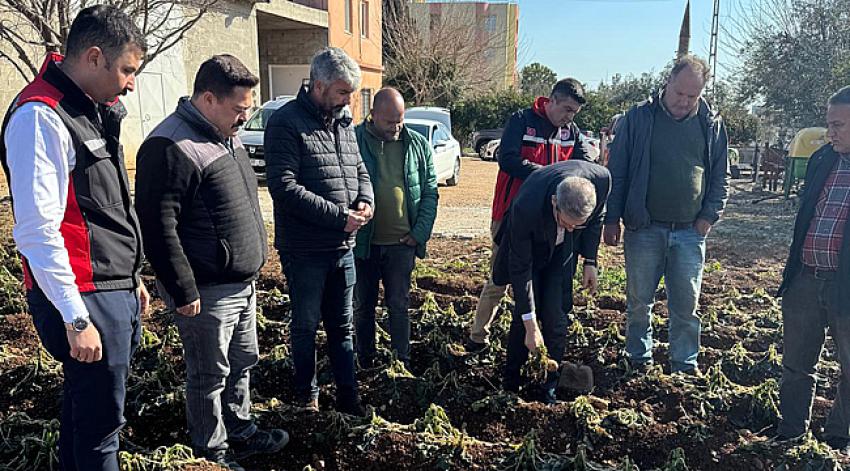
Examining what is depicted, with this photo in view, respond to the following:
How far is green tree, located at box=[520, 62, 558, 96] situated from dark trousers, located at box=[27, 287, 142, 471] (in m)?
44.2

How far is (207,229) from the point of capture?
253cm

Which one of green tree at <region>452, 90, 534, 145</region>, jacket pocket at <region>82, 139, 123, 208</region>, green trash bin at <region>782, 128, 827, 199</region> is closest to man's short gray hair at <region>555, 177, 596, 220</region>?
jacket pocket at <region>82, 139, 123, 208</region>

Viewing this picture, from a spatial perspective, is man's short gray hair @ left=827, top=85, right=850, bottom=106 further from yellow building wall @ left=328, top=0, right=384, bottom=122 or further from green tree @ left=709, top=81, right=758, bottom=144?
green tree @ left=709, top=81, right=758, bottom=144

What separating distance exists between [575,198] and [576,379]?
1.37 metres

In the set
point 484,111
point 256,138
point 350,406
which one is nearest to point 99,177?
point 350,406

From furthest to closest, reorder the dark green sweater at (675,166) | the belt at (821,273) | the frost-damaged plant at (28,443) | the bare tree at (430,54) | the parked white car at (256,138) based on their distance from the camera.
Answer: the bare tree at (430,54), the parked white car at (256,138), the dark green sweater at (675,166), the belt at (821,273), the frost-damaged plant at (28,443)

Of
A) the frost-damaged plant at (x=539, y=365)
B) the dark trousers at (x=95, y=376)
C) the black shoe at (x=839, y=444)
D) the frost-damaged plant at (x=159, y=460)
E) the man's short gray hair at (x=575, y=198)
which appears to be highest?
the man's short gray hair at (x=575, y=198)

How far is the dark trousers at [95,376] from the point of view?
213cm

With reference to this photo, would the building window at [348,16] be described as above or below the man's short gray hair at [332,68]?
above

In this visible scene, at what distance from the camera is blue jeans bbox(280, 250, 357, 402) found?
3184 millimetres

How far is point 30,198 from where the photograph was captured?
6.29 ft

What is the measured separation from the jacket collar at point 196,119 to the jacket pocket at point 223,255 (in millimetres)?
420

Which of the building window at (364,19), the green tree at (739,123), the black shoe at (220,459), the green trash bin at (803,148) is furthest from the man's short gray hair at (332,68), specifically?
the green tree at (739,123)

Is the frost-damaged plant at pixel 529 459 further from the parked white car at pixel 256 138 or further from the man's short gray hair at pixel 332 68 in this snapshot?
the parked white car at pixel 256 138
